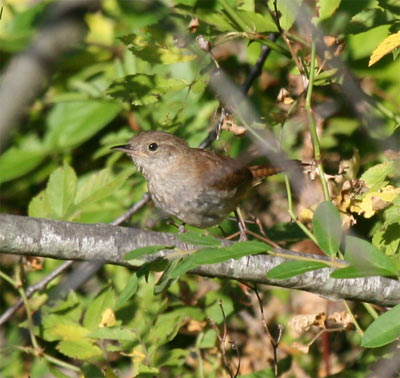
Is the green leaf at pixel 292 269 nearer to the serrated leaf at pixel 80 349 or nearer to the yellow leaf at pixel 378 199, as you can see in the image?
the yellow leaf at pixel 378 199

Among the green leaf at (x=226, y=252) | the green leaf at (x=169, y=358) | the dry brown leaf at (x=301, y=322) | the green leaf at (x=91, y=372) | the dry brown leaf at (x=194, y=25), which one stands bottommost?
the green leaf at (x=169, y=358)

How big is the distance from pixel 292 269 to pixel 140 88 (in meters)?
1.40

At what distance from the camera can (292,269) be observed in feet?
6.91

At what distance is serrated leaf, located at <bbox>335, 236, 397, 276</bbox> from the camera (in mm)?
2037

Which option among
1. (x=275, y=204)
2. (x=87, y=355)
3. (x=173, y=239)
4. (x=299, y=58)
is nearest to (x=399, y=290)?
(x=173, y=239)

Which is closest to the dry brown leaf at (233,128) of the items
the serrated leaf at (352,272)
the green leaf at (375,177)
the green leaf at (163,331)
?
the green leaf at (375,177)

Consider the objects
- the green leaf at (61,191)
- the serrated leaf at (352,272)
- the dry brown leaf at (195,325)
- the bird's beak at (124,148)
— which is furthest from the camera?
the bird's beak at (124,148)

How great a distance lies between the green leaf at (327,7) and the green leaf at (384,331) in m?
1.38

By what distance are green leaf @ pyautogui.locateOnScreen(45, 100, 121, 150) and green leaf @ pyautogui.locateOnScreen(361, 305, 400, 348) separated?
8.09 feet

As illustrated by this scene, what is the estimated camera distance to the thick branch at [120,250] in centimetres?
249

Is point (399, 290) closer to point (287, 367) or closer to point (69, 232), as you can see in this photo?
point (69, 232)

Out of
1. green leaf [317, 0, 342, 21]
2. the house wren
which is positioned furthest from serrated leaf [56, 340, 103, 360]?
green leaf [317, 0, 342, 21]

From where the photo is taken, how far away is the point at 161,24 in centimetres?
350

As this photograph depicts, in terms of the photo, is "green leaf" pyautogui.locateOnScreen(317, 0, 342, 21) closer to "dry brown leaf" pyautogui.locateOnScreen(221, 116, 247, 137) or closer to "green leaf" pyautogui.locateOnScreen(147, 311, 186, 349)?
"dry brown leaf" pyautogui.locateOnScreen(221, 116, 247, 137)
